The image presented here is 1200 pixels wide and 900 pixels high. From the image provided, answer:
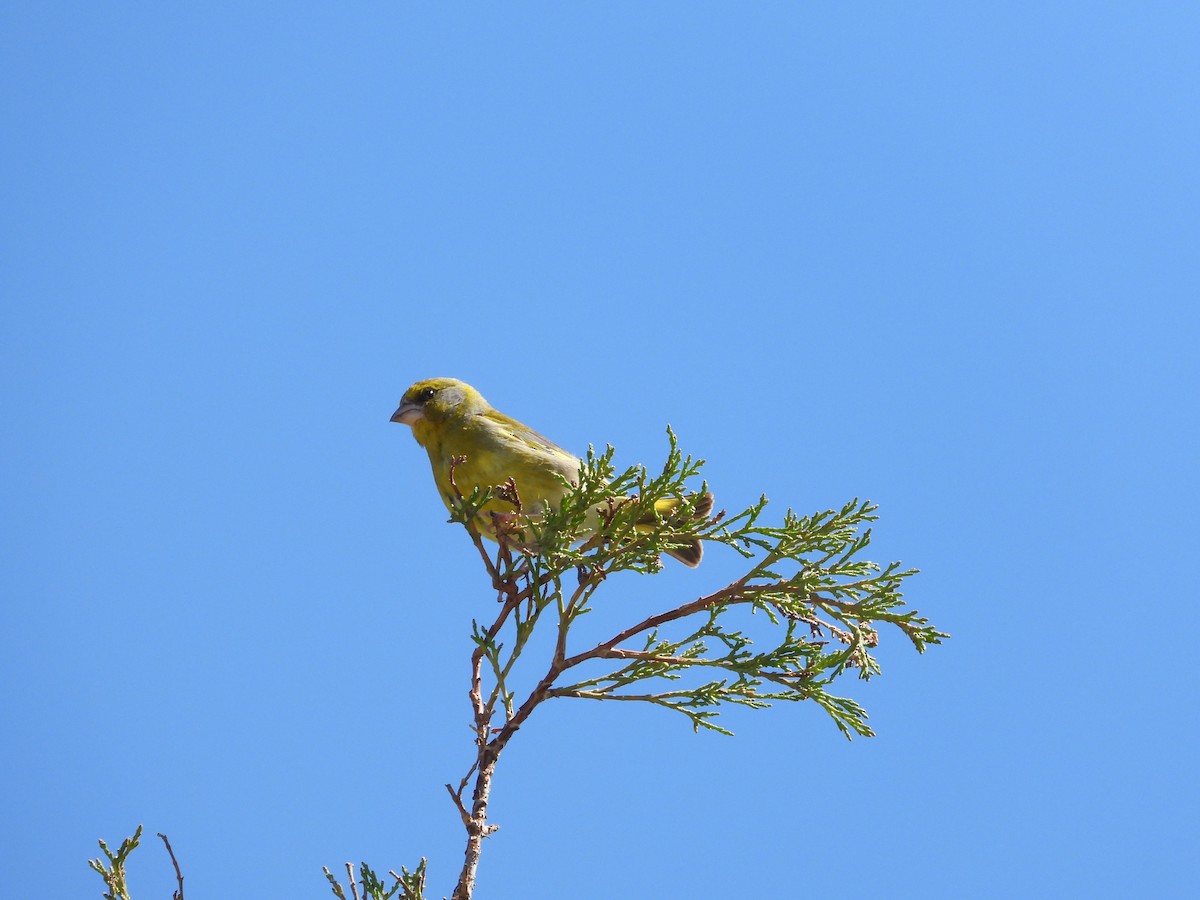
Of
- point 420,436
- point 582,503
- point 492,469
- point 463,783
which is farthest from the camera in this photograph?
point 420,436

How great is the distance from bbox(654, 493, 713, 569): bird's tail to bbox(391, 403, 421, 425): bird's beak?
1.86 m

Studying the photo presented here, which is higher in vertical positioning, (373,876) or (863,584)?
(863,584)

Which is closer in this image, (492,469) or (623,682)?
(623,682)

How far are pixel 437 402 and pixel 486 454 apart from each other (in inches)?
31.8

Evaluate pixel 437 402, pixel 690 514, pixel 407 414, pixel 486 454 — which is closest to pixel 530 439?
pixel 486 454

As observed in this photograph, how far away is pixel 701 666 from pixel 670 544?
0.60 metres

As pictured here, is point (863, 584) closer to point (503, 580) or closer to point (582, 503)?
point (582, 503)

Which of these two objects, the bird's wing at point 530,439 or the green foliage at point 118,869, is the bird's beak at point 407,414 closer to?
the bird's wing at point 530,439

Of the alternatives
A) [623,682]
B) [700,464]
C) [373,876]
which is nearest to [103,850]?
[373,876]

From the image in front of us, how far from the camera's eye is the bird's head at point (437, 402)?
627 cm

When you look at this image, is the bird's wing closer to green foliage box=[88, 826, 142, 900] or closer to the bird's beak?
the bird's beak

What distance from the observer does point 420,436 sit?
21.1ft

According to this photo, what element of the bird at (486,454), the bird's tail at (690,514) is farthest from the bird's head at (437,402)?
the bird's tail at (690,514)

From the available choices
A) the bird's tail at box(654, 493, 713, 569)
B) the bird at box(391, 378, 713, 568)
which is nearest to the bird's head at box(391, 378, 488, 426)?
the bird at box(391, 378, 713, 568)
